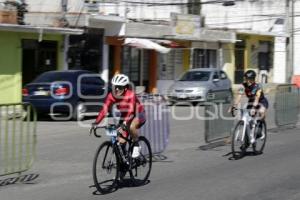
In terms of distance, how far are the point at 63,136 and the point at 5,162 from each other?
6.80 m

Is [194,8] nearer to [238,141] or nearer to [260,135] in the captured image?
[260,135]

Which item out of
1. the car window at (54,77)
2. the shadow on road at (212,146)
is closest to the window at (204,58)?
the car window at (54,77)

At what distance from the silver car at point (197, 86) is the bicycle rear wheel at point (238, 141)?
14.5 m

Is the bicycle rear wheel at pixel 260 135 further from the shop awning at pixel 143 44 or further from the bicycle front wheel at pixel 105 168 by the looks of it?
the shop awning at pixel 143 44

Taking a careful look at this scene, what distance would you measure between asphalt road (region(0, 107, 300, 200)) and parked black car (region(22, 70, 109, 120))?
178 inches

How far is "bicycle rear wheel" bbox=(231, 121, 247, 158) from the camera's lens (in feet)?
41.4

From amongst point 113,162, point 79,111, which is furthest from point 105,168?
point 79,111

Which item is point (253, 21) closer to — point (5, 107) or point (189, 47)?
point (189, 47)

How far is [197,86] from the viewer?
94.0ft

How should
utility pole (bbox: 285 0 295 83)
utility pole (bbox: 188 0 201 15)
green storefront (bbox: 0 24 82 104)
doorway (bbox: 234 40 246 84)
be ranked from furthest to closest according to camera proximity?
utility pole (bbox: 188 0 201 15)
doorway (bbox: 234 40 246 84)
utility pole (bbox: 285 0 295 83)
green storefront (bbox: 0 24 82 104)

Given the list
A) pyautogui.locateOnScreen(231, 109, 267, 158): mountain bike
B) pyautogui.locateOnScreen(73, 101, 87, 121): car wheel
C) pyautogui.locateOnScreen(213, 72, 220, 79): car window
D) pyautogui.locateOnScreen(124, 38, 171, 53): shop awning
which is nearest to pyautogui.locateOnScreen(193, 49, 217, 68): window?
pyautogui.locateOnScreen(124, 38, 171, 53): shop awning

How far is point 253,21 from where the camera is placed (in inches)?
1909

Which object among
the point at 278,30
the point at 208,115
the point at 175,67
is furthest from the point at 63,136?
the point at 278,30

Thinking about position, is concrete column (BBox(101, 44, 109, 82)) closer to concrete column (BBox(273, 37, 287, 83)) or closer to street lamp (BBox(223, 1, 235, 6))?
street lamp (BBox(223, 1, 235, 6))
